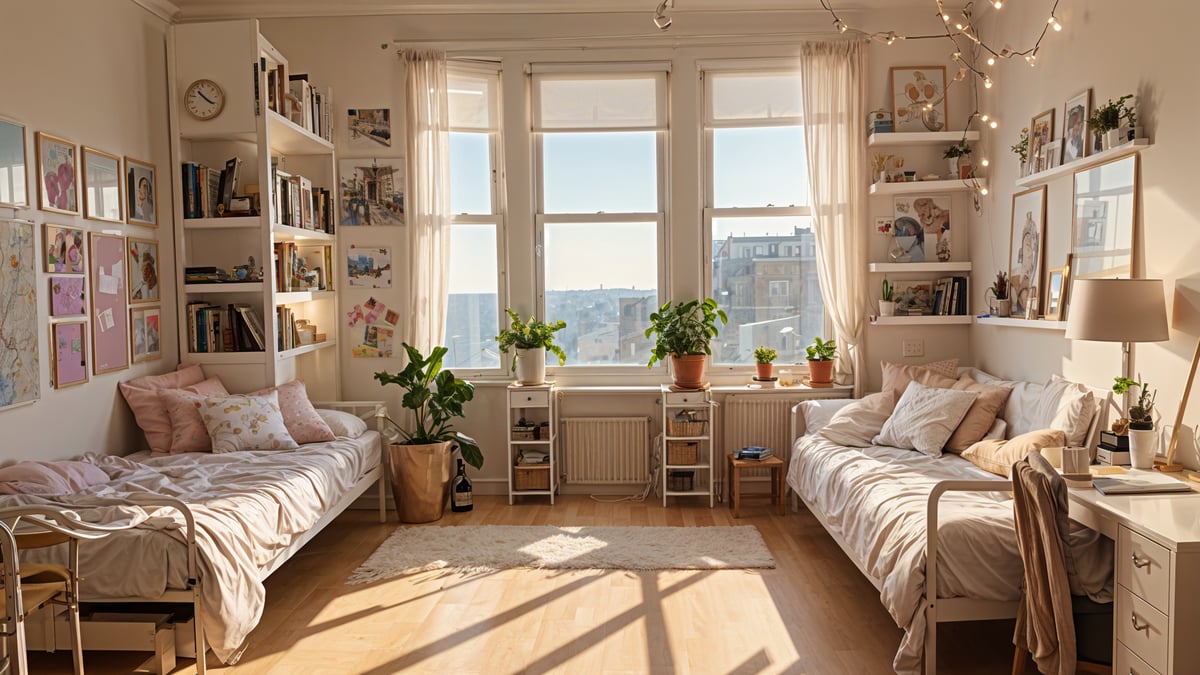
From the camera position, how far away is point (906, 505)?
10.8ft

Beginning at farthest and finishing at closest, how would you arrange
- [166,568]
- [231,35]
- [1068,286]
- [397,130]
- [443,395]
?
1. [397,130]
2. [443,395]
3. [231,35]
4. [1068,286]
5. [166,568]

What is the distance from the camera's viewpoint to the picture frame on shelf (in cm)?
397

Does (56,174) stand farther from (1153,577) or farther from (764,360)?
(1153,577)

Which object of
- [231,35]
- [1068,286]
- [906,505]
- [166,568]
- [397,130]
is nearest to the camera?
[166,568]

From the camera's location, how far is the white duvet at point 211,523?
9.48 feet

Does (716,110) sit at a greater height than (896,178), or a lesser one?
greater

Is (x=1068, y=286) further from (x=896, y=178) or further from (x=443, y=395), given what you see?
(x=443, y=395)

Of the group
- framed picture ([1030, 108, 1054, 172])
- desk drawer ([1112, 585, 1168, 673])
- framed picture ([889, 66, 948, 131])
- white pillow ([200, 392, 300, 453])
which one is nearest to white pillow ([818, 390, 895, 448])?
framed picture ([1030, 108, 1054, 172])

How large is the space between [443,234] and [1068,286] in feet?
11.3

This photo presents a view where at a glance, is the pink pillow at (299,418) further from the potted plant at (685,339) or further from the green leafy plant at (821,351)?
the green leafy plant at (821,351)

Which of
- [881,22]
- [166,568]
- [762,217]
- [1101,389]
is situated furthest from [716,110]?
[166,568]

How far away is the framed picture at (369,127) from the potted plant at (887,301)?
3.21m

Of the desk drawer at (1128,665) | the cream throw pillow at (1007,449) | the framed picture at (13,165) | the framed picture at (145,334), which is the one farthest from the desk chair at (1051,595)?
the framed picture at (145,334)

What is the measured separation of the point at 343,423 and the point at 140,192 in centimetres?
160
